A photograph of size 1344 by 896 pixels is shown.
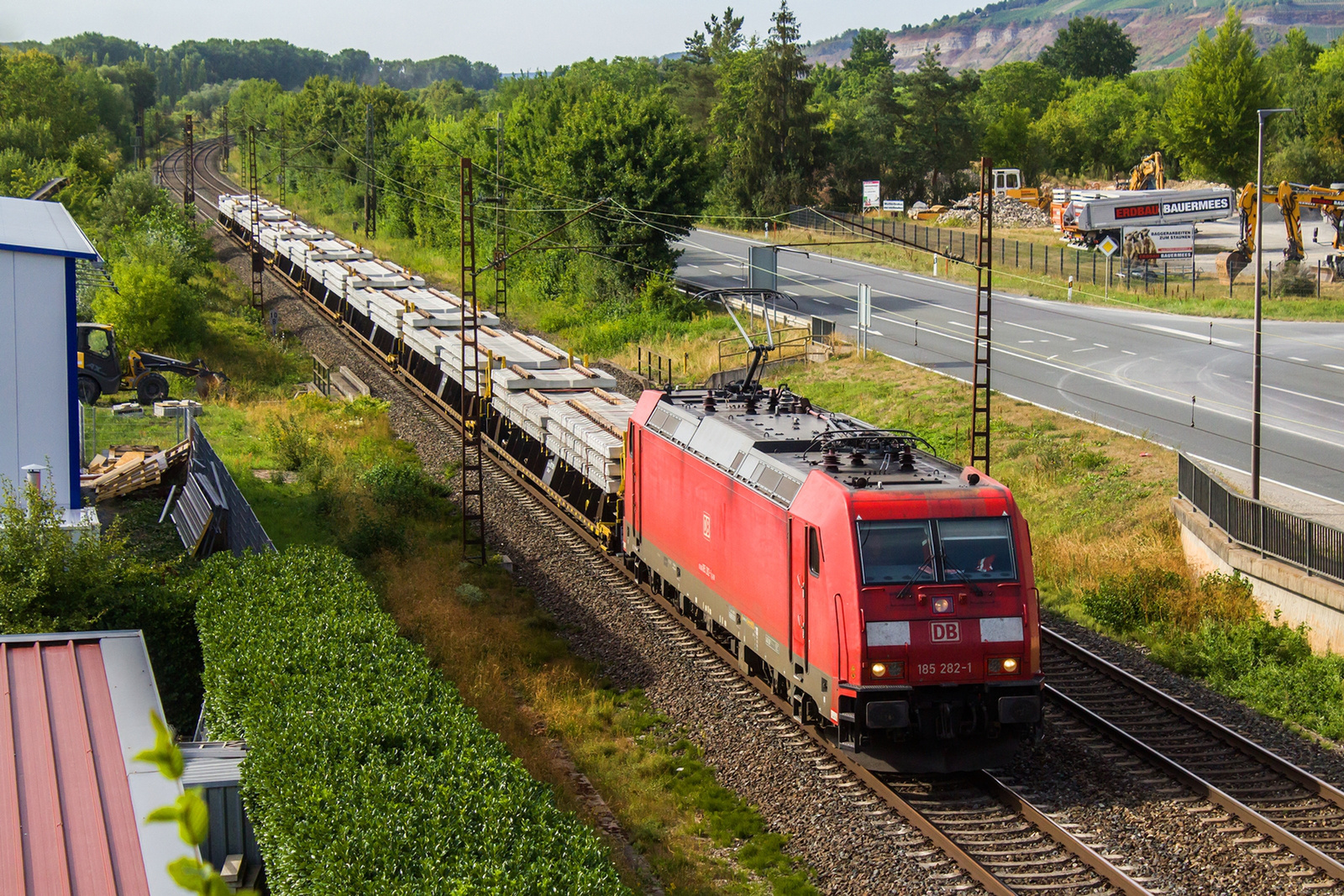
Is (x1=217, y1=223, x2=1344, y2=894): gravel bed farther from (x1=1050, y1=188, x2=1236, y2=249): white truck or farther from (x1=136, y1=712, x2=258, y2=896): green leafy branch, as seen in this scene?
(x1=1050, y1=188, x2=1236, y2=249): white truck

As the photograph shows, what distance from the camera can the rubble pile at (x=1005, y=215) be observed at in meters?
74.3

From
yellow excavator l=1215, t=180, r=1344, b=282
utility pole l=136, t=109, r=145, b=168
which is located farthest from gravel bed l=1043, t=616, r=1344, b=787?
utility pole l=136, t=109, r=145, b=168

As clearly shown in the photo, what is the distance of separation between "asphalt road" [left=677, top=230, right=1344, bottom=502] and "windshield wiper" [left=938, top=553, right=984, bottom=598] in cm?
1545

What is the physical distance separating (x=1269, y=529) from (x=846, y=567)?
10966mm

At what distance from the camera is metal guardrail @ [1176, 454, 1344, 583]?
1939 centimetres

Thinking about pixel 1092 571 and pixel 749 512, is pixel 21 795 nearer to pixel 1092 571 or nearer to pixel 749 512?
pixel 749 512

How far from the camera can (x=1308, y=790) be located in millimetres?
14555

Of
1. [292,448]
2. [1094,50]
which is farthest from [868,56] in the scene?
[292,448]

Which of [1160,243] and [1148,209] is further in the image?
[1148,209]

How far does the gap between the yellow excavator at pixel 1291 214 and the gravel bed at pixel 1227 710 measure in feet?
99.2

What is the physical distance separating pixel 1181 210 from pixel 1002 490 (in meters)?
48.5

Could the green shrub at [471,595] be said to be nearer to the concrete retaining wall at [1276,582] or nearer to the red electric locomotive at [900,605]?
the red electric locomotive at [900,605]

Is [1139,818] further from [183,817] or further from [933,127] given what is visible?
[933,127]

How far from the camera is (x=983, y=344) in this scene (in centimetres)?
3997
